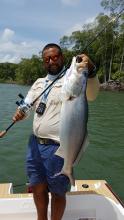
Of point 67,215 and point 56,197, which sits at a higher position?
point 56,197

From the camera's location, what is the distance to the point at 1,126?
1989cm

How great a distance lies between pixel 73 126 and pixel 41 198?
4.00 feet

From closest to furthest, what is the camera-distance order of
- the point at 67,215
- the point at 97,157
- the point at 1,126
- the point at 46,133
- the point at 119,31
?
the point at 46,133, the point at 67,215, the point at 97,157, the point at 1,126, the point at 119,31

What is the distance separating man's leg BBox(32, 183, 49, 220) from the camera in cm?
452

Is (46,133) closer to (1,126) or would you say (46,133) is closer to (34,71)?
(1,126)

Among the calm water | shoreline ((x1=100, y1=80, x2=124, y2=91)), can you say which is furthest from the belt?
shoreline ((x1=100, y1=80, x2=124, y2=91))

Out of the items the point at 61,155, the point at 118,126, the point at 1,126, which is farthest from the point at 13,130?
the point at 61,155

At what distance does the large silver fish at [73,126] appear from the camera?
12.1 feet

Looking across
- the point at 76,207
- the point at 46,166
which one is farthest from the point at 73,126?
the point at 76,207

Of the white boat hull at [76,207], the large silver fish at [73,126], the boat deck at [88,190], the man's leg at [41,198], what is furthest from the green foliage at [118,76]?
the large silver fish at [73,126]

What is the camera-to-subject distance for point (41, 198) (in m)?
4.59

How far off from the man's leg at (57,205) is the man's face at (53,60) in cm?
135

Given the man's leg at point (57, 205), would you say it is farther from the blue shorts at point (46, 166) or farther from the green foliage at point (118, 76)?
the green foliage at point (118, 76)

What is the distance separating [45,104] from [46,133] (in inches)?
12.1
